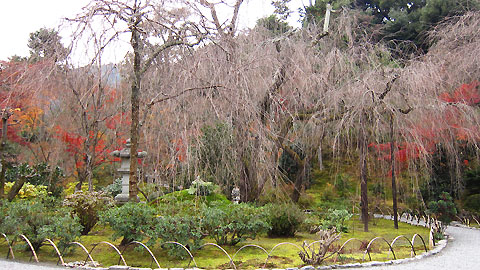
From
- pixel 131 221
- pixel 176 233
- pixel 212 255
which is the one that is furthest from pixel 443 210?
pixel 131 221

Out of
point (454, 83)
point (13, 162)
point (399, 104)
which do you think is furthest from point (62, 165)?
point (454, 83)

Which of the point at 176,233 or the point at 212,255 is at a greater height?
the point at 176,233

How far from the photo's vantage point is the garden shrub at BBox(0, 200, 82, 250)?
5.64m

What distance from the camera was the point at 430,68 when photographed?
28.5 feet

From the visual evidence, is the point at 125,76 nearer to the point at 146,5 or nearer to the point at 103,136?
the point at 146,5

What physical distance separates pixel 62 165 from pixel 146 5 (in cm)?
1136

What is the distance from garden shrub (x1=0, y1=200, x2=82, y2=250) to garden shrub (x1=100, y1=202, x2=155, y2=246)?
21.7 inches

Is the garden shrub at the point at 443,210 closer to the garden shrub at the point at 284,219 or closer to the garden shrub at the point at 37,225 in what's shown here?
the garden shrub at the point at 284,219

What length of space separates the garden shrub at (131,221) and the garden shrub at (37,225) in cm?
55

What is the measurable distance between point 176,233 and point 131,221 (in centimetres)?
69

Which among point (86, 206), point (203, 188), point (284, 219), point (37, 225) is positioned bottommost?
point (284, 219)

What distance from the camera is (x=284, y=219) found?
8.17 metres

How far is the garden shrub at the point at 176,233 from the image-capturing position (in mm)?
5699

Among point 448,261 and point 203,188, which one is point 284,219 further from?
point 448,261
